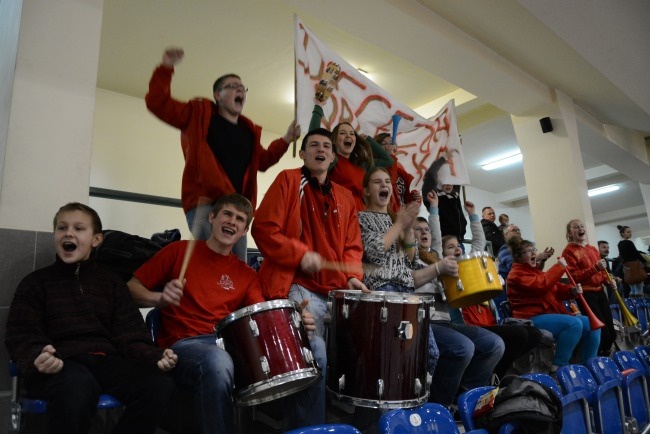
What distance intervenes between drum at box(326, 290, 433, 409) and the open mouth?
1218mm

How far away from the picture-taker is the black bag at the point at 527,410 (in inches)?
79.0

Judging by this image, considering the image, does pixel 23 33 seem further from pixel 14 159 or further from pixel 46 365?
pixel 46 365

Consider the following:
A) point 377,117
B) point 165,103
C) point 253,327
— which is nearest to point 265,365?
point 253,327

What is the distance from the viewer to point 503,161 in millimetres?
9961

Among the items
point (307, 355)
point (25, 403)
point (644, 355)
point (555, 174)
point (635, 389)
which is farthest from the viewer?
point (555, 174)

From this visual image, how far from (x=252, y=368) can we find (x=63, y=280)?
0.90 m

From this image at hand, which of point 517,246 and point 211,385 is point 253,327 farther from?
point 517,246

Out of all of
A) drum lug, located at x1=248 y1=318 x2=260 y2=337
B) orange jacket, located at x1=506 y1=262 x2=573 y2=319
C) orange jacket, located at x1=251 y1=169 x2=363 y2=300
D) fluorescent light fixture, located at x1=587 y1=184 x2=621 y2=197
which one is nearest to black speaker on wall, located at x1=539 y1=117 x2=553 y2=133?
orange jacket, located at x1=506 y1=262 x2=573 y2=319

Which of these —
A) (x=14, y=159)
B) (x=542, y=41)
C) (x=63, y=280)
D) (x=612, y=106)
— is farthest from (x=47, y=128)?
(x=612, y=106)

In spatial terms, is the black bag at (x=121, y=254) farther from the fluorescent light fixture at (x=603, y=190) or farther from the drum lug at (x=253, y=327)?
the fluorescent light fixture at (x=603, y=190)

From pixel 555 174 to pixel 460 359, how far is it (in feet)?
14.9

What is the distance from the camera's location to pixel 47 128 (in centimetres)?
242

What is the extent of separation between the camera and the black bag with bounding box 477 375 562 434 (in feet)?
6.58

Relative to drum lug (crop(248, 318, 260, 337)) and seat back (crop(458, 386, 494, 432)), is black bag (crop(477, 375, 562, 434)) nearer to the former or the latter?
seat back (crop(458, 386, 494, 432))
